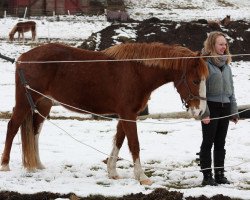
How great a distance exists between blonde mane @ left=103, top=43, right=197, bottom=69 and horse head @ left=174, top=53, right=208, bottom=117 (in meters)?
0.10

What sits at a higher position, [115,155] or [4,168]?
[115,155]

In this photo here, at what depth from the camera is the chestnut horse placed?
6047 millimetres

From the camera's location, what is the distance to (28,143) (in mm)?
6887

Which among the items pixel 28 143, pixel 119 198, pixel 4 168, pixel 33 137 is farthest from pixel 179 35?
pixel 119 198

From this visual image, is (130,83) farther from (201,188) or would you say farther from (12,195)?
(12,195)

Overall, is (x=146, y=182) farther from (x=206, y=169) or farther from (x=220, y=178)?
(x=220, y=178)

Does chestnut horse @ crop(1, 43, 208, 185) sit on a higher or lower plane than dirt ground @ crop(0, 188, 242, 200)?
higher

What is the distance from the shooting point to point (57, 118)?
36.6 feet

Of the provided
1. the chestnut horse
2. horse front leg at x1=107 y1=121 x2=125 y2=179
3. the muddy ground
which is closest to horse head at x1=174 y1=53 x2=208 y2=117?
the chestnut horse

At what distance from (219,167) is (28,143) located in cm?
273

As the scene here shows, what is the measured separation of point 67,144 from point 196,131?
2.71 m

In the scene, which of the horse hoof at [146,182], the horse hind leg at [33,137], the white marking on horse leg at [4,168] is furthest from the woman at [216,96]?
the white marking on horse leg at [4,168]

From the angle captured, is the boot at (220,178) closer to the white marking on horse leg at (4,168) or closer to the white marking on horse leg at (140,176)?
the white marking on horse leg at (140,176)

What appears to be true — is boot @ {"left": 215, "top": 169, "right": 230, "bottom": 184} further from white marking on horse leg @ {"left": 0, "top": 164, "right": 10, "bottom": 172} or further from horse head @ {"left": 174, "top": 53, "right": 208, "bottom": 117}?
white marking on horse leg @ {"left": 0, "top": 164, "right": 10, "bottom": 172}
